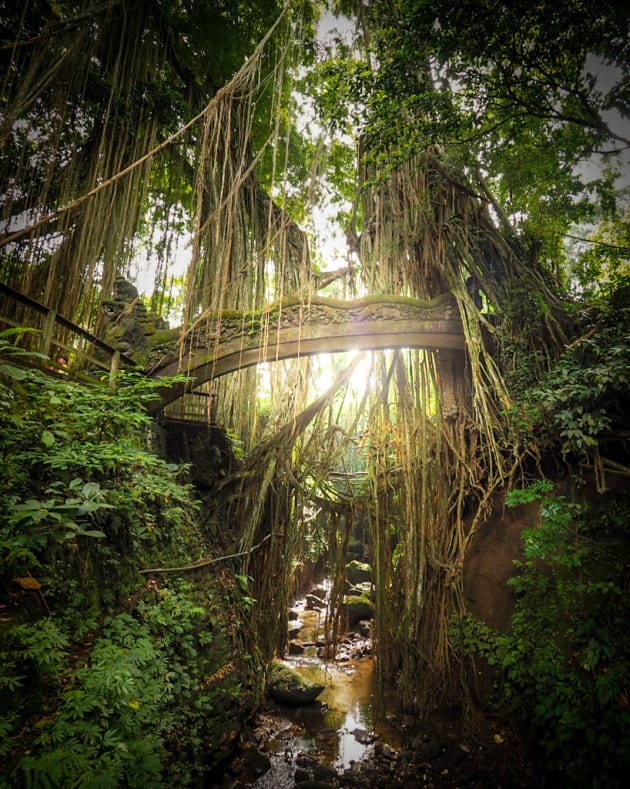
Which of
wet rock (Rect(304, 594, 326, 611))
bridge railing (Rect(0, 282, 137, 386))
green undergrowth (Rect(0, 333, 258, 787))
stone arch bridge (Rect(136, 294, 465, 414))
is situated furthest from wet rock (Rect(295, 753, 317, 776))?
wet rock (Rect(304, 594, 326, 611))

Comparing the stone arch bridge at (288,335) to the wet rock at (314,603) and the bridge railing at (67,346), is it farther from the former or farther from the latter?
the wet rock at (314,603)

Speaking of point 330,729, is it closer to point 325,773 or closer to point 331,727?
point 331,727

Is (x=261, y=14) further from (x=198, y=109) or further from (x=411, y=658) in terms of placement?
(x=411, y=658)

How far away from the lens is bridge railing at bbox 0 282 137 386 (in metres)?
2.93

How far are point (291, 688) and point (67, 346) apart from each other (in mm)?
4692

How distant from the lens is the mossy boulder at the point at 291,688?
4.49m

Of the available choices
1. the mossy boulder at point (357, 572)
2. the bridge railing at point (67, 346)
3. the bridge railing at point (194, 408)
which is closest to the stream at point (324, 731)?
the mossy boulder at point (357, 572)

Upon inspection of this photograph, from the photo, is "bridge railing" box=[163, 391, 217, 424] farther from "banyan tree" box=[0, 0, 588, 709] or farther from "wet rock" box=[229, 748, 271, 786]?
"wet rock" box=[229, 748, 271, 786]

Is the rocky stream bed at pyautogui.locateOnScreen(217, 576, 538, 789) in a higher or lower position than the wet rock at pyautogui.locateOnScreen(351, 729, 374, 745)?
higher

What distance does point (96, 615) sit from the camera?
220cm

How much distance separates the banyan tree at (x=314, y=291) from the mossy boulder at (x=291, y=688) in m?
0.45

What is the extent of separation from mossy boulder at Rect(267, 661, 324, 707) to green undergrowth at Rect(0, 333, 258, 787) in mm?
913

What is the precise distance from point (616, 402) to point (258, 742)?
4743 millimetres

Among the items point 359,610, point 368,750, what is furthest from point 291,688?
point 359,610
